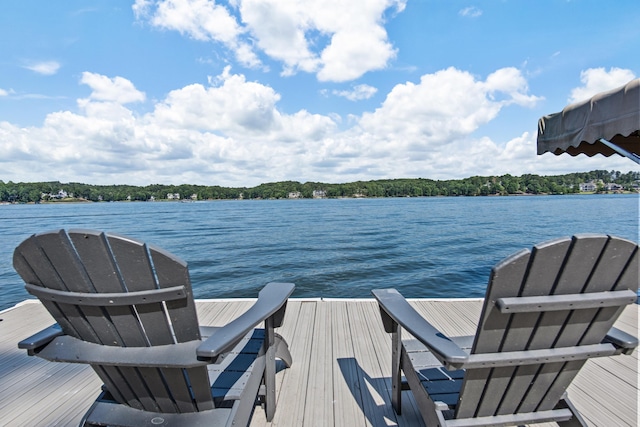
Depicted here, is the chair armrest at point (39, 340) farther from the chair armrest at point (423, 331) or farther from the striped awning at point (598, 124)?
the striped awning at point (598, 124)

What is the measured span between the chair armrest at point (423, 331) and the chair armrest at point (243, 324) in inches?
19.9

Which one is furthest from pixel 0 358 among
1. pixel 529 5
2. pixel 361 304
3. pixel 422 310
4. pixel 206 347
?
pixel 529 5

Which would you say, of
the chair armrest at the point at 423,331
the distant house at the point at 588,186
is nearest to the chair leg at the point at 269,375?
the chair armrest at the point at 423,331

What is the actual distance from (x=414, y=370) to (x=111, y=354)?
1206mm

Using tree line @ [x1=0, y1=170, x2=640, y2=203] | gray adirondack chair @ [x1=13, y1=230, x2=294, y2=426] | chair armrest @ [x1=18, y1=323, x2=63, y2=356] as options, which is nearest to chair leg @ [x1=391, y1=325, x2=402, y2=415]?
gray adirondack chair @ [x1=13, y1=230, x2=294, y2=426]

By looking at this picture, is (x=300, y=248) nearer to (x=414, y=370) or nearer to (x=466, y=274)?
(x=466, y=274)

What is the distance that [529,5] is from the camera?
4.55m

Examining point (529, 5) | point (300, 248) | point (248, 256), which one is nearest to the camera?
point (529, 5)

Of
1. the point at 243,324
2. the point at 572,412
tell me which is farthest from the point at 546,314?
the point at 243,324

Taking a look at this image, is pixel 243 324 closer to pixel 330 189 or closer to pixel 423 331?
pixel 423 331

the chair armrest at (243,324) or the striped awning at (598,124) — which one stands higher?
the striped awning at (598,124)

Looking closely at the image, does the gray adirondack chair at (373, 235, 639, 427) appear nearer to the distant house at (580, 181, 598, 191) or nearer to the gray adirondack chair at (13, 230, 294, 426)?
the gray adirondack chair at (13, 230, 294, 426)

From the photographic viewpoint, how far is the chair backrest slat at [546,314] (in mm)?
878

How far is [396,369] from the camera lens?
1580 millimetres
